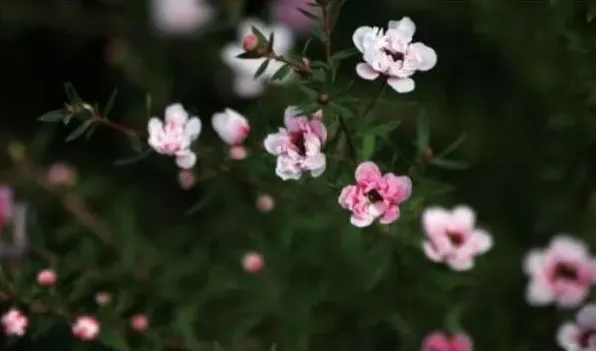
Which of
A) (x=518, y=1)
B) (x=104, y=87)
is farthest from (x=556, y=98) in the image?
(x=104, y=87)

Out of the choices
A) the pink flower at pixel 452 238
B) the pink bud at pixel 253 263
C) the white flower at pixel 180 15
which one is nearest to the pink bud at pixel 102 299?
the pink bud at pixel 253 263

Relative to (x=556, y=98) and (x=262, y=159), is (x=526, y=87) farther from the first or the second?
(x=262, y=159)

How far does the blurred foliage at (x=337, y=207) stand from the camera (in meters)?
0.71

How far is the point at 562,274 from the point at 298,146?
29 cm

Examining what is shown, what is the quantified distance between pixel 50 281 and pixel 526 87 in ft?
1.39

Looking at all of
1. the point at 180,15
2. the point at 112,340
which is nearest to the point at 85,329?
the point at 112,340

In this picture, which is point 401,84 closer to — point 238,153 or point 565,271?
point 238,153

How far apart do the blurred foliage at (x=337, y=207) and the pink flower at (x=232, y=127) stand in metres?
0.02

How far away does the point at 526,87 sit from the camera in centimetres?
85

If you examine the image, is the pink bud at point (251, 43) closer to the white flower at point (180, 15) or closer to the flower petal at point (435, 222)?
the flower petal at point (435, 222)

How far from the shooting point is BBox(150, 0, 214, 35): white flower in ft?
3.26

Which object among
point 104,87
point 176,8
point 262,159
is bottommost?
point 104,87

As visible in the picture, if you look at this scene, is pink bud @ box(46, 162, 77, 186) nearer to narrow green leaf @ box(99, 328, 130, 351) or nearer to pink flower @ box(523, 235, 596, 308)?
narrow green leaf @ box(99, 328, 130, 351)

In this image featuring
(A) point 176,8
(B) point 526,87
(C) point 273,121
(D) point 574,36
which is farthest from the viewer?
(A) point 176,8
